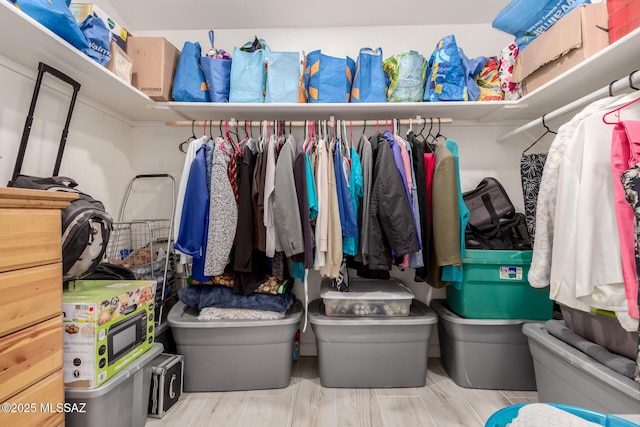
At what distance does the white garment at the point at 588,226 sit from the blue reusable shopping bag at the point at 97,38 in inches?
82.6

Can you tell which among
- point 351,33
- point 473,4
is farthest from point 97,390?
point 473,4

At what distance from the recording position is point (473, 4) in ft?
6.70

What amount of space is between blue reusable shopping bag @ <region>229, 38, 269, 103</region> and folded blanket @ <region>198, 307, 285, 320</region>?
125 cm

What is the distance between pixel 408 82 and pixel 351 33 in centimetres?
70

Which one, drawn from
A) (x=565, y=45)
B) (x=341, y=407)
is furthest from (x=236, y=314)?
(x=565, y=45)

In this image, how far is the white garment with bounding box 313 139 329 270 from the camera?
5.22ft

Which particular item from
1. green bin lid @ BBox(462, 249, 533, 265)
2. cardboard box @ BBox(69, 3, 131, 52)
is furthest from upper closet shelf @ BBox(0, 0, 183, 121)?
green bin lid @ BBox(462, 249, 533, 265)

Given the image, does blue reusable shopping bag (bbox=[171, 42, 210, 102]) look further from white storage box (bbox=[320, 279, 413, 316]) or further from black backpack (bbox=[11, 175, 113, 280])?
white storage box (bbox=[320, 279, 413, 316])

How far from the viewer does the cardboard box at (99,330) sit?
3.67 feet

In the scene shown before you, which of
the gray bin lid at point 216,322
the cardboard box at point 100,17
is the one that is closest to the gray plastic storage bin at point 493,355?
the gray bin lid at point 216,322

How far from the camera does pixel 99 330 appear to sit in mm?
1137

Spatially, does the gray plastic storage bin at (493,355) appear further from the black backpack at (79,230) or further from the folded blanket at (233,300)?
the black backpack at (79,230)

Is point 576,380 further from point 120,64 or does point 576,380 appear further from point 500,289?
point 120,64

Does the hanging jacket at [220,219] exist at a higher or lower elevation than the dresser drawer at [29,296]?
higher
